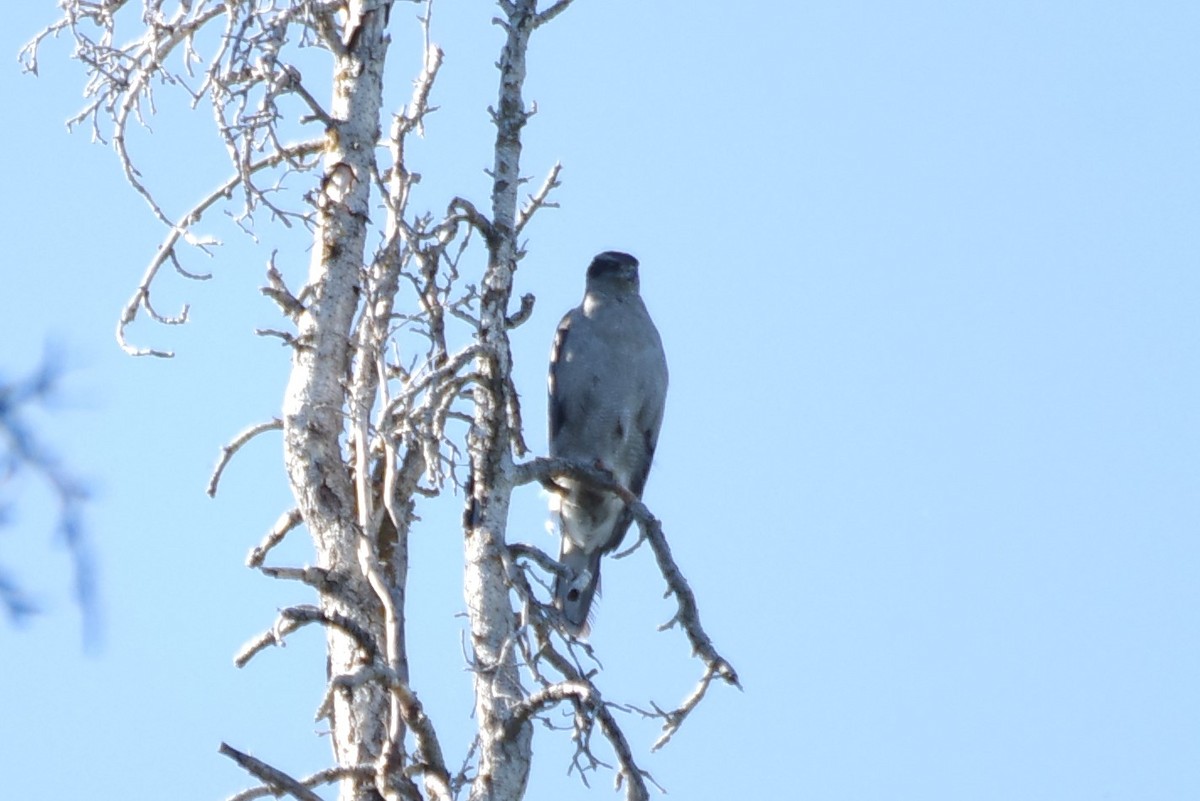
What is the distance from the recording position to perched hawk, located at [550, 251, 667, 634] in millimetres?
7516

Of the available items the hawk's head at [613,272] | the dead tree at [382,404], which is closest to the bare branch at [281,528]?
the dead tree at [382,404]

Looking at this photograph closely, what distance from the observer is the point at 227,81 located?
5.20m

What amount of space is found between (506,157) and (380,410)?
1145 millimetres

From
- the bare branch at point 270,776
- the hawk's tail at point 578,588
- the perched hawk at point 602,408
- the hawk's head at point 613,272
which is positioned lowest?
the bare branch at point 270,776

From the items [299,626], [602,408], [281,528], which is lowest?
[299,626]

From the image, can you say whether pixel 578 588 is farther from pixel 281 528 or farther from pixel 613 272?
pixel 613 272

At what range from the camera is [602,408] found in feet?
25.1

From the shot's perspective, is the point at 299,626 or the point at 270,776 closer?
the point at 270,776

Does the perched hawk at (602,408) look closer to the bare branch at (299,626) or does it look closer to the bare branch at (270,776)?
the bare branch at (299,626)

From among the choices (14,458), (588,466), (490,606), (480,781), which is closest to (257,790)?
(480,781)

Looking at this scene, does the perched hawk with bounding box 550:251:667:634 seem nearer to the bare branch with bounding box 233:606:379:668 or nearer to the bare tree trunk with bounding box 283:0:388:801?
the bare tree trunk with bounding box 283:0:388:801

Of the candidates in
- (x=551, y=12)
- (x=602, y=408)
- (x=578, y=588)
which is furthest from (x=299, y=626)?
(x=602, y=408)

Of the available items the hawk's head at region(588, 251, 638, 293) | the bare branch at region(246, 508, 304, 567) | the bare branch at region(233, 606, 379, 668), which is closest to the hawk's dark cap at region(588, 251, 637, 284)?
the hawk's head at region(588, 251, 638, 293)

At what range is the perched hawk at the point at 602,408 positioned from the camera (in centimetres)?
752
